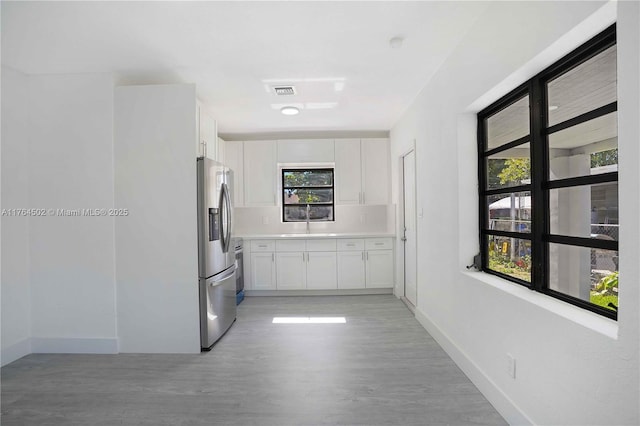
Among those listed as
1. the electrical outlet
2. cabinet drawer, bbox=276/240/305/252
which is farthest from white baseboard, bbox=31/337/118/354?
the electrical outlet

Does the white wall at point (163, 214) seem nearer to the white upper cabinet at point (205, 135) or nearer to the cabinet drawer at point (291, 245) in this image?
the white upper cabinet at point (205, 135)

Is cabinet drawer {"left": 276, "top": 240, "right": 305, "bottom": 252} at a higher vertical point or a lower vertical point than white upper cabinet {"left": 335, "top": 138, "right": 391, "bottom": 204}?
lower

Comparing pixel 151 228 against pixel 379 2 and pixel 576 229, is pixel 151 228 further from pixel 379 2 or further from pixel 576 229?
pixel 576 229

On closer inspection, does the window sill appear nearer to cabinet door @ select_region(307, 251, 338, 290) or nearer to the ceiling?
the ceiling

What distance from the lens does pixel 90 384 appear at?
→ 2.47 m

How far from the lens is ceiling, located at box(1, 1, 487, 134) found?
2.11m

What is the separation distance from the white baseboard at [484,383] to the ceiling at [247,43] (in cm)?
245

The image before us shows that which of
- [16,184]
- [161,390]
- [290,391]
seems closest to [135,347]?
[161,390]

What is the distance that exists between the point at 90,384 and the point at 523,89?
3697 millimetres

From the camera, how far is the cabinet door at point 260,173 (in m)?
5.30

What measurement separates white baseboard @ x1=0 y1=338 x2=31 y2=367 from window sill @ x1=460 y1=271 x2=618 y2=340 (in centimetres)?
399

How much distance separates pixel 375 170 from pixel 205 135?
2.75 m

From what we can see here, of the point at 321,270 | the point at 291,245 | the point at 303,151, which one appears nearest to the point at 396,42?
the point at 303,151

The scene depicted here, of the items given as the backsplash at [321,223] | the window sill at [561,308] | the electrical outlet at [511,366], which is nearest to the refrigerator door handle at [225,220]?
the backsplash at [321,223]
